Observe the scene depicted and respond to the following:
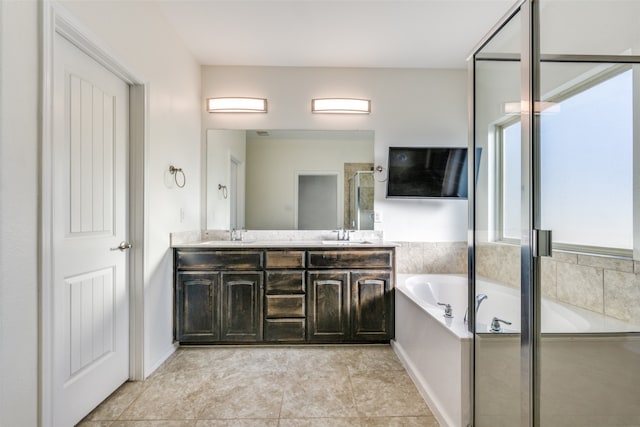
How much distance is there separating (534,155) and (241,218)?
255 centimetres

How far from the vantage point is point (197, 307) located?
8.66 ft

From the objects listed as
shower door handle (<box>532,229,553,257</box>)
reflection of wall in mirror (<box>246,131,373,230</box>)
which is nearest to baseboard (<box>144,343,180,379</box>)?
reflection of wall in mirror (<box>246,131,373,230</box>)

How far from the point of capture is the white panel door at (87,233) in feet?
4.96

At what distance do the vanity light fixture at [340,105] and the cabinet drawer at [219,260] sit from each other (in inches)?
60.1

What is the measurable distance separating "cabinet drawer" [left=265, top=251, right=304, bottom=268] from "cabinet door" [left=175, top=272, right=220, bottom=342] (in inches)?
17.5

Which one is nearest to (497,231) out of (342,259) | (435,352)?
→ (435,352)

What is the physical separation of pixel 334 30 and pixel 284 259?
187cm

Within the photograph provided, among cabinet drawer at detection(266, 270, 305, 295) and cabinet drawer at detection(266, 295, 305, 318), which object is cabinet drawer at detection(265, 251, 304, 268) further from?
cabinet drawer at detection(266, 295, 305, 318)

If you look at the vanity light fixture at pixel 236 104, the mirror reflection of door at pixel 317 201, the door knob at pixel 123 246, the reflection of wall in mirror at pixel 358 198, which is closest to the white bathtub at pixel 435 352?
the reflection of wall in mirror at pixel 358 198

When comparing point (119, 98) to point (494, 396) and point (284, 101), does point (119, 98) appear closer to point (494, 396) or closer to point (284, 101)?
point (284, 101)

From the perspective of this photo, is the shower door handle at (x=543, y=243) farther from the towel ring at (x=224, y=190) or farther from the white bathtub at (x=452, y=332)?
the towel ring at (x=224, y=190)

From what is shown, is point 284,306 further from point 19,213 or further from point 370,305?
point 19,213

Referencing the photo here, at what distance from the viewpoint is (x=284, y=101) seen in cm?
319

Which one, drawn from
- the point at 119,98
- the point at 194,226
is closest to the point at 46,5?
the point at 119,98
